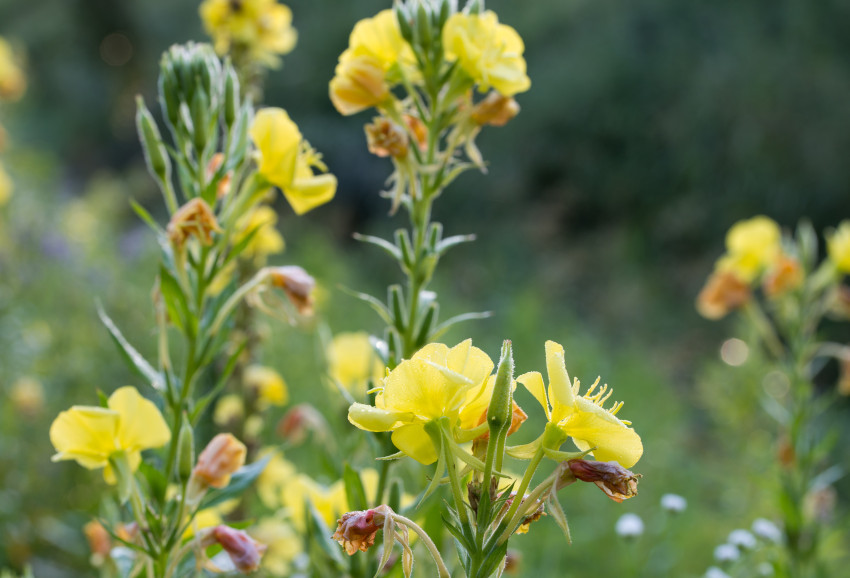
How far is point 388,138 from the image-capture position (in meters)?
1.02

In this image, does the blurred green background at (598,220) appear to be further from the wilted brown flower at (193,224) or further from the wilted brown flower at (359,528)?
the wilted brown flower at (359,528)

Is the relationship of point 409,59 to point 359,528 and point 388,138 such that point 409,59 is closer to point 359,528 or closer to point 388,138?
point 388,138

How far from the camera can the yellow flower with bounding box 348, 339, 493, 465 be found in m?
0.62

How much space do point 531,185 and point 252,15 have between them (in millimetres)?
5914

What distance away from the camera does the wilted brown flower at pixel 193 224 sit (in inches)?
36.0

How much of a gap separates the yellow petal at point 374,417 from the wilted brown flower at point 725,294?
172 centimetres

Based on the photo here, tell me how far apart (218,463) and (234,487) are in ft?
0.31

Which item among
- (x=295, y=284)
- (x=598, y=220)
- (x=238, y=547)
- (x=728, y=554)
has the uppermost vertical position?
(x=598, y=220)

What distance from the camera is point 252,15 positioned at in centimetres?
162

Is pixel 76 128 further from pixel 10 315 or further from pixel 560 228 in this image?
pixel 10 315

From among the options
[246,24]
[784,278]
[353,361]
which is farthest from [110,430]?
[784,278]

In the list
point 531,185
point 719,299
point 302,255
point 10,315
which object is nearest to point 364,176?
point 531,185

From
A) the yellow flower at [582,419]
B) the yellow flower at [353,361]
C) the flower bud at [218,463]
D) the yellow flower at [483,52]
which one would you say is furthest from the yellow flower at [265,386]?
the yellow flower at [582,419]

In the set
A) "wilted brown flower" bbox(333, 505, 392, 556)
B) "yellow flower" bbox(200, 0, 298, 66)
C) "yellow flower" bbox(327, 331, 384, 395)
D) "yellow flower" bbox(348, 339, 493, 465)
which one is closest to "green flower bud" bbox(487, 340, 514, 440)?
"yellow flower" bbox(348, 339, 493, 465)
